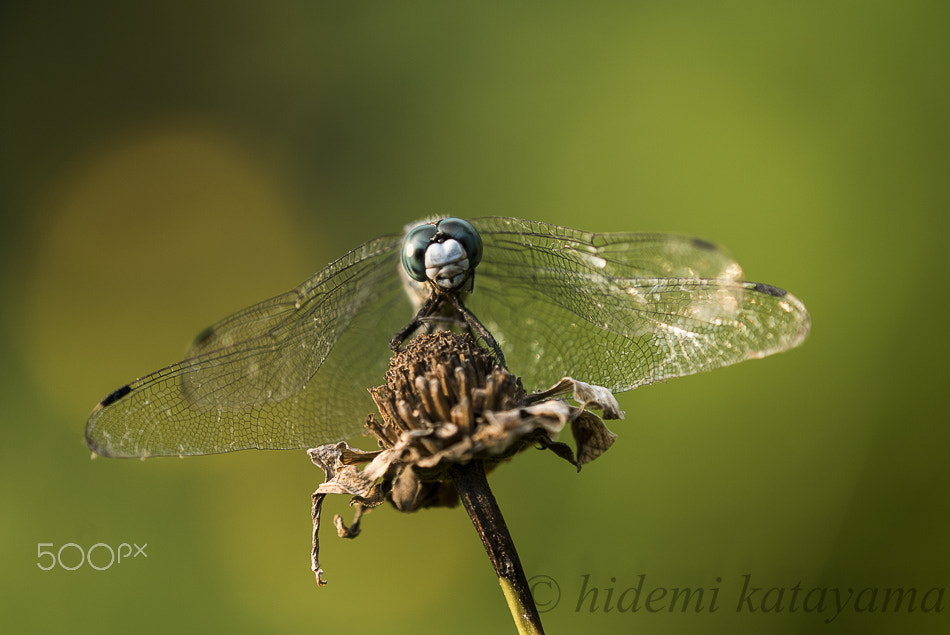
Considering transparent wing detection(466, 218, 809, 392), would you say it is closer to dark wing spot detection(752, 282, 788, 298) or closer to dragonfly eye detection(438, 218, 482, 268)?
dark wing spot detection(752, 282, 788, 298)

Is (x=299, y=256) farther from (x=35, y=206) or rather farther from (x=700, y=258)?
(x=700, y=258)

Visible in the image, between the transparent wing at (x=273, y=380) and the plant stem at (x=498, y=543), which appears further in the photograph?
the transparent wing at (x=273, y=380)

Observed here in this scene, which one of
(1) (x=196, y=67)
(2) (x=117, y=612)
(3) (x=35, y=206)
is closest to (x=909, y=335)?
(2) (x=117, y=612)

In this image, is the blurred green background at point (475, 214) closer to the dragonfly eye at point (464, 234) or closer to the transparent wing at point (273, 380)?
the transparent wing at point (273, 380)
